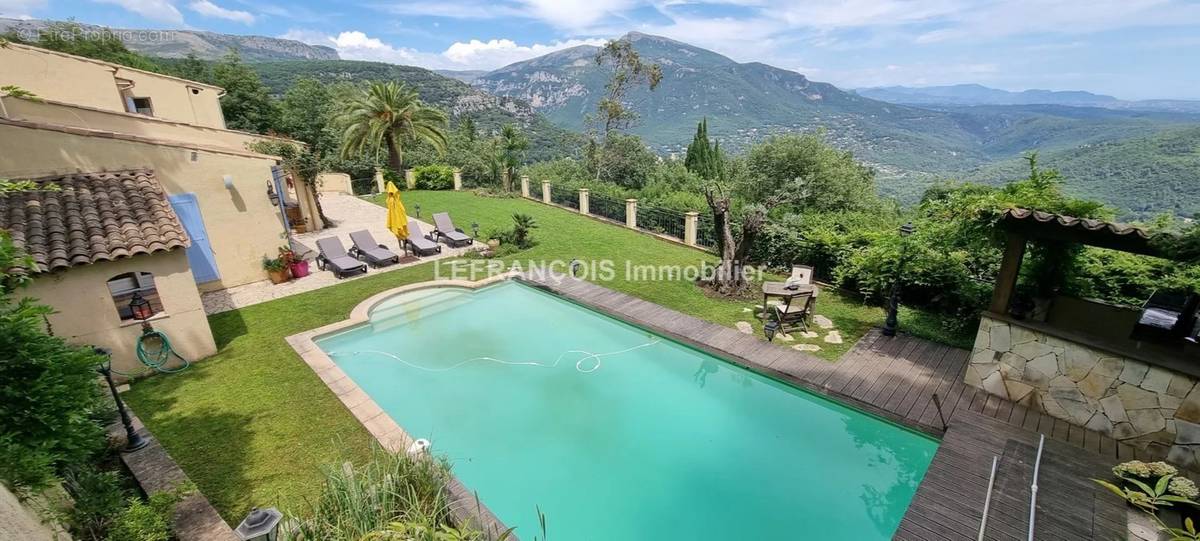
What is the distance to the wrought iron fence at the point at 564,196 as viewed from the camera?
22.2 m

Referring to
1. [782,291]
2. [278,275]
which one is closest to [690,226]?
[782,291]

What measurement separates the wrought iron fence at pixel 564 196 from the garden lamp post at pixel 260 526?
60.8 ft

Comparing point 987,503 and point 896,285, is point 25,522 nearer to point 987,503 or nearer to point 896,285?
point 987,503

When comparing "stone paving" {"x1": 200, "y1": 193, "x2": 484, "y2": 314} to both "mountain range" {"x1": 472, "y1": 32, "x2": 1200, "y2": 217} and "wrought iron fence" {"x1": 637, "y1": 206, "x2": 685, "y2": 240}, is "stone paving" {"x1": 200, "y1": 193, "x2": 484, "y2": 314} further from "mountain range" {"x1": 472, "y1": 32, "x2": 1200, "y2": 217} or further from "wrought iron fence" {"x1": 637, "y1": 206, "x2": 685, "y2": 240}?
"mountain range" {"x1": 472, "y1": 32, "x2": 1200, "y2": 217}

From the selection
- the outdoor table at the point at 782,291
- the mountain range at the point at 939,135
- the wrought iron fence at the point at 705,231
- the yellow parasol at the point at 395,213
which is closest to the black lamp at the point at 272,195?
the yellow parasol at the point at 395,213

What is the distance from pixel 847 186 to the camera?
21.0m

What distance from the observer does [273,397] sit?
7.53 m

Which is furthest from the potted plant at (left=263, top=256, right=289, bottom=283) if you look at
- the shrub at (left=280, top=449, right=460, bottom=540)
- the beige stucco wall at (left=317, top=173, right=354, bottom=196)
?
the beige stucco wall at (left=317, top=173, right=354, bottom=196)

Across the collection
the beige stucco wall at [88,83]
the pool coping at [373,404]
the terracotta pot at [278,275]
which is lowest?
the pool coping at [373,404]

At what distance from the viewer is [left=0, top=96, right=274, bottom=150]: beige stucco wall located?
11656 mm

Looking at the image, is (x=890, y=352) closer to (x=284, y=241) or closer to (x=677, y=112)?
(x=284, y=241)

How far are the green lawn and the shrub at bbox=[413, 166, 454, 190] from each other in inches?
Answer: 583

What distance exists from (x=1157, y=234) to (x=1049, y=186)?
2176 mm

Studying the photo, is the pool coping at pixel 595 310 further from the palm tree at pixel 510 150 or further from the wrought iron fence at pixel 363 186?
the wrought iron fence at pixel 363 186
